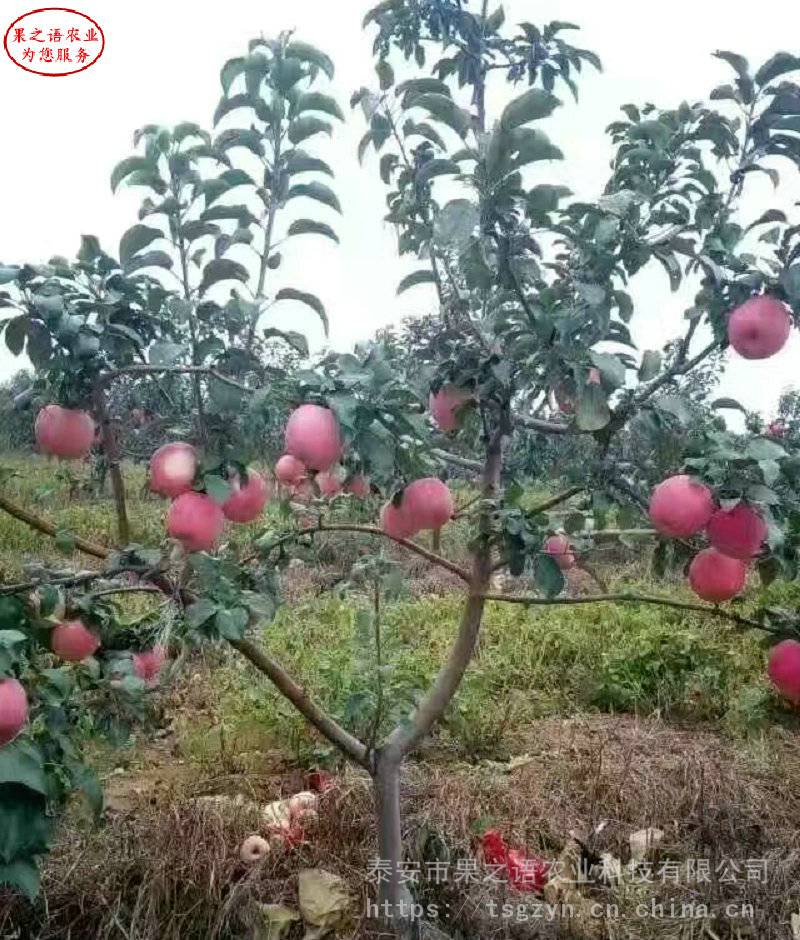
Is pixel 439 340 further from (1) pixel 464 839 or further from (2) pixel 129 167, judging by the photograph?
(1) pixel 464 839

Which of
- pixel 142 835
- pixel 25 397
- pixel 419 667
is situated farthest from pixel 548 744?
pixel 25 397

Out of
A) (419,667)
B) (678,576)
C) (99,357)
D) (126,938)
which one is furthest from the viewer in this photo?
(678,576)

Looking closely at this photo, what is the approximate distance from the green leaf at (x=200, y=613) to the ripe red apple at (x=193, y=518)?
98mm

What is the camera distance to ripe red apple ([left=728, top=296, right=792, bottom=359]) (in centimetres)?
147

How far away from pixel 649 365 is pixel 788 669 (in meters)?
0.77

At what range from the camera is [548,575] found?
1.61 metres

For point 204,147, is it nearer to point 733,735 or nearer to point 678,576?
point 733,735

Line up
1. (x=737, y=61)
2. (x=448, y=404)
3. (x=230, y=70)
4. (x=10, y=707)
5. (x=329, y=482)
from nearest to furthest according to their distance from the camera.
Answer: (x=10, y=707) < (x=230, y=70) < (x=737, y=61) < (x=448, y=404) < (x=329, y=482)

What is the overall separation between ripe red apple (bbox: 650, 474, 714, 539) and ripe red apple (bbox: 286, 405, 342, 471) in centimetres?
54

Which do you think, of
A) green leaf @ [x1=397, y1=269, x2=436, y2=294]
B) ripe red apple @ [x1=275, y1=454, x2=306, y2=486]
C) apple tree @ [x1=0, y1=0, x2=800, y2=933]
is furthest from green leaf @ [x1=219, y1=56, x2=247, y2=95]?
ripe red apple @ [x1=275, y1=454, x2=306, y2=486]

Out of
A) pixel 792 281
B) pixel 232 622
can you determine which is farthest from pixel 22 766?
pixel 792 281

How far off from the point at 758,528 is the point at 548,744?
179 centimetres

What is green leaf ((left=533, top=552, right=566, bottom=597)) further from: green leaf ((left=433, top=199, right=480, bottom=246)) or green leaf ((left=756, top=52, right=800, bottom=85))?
green leaf ((left=756, top=52, right=800, bottom=85))

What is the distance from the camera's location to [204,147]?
1.46 metres
